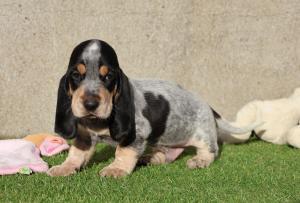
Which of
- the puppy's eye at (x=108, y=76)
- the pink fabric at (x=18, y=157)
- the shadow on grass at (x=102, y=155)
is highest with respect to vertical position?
the puppy's eye at (x=108, y=76)

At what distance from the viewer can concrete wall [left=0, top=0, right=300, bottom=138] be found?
6.27m

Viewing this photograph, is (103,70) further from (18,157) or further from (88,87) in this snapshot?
(18,157)

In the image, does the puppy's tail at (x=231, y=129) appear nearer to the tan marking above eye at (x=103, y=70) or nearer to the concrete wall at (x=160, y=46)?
the concrete wall at (x=160, y=46)

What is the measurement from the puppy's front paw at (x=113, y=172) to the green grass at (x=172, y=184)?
61 millimetres

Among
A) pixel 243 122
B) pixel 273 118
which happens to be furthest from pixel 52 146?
pixel 273 118

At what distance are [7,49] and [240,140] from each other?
2753mm

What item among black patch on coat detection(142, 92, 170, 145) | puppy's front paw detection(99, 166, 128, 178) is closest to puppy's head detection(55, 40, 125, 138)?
puppy's front paw detection(99, 166, 128, 178)

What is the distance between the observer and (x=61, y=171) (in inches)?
171

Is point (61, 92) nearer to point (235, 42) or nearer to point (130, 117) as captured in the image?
point (130, 117)

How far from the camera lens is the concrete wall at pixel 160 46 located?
6.27 metres

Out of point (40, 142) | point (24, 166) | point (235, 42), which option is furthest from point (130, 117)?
point (235, 42)

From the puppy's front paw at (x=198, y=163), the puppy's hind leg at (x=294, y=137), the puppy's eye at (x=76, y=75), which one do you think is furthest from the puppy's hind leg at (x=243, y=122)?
the puppy's eye at (x=76, y=75)

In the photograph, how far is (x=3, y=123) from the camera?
6.29m

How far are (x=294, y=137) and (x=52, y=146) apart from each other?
2.51 m
